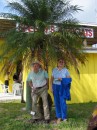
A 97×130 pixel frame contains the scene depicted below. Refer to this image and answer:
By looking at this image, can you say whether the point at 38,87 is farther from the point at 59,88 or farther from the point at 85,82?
the point at 85,82

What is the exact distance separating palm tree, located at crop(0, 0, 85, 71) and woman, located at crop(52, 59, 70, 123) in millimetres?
366

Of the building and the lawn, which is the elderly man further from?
the building

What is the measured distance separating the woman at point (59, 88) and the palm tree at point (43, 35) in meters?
0.37

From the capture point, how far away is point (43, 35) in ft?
30.9

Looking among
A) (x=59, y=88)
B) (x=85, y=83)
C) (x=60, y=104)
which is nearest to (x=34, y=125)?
(x=60, y=104)

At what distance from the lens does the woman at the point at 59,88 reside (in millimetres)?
9133

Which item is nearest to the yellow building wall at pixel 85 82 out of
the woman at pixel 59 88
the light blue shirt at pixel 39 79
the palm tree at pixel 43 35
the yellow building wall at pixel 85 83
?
the yellow building wall at pixel 85 83

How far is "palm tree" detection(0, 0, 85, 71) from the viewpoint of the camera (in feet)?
31.1

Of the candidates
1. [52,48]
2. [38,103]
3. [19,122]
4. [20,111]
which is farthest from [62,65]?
[20,111]

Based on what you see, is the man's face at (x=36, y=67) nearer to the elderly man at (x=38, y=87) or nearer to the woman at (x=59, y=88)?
the elderly man at (x=38, y=87)

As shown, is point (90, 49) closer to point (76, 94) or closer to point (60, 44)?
point (76, 94)

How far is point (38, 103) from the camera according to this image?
9.21 m

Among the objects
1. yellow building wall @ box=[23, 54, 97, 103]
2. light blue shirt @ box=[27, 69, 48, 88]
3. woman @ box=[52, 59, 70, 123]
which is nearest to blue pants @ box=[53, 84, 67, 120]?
woman @ box=[52, 59, 70, 123]

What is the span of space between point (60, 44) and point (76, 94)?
4323 millimetres
